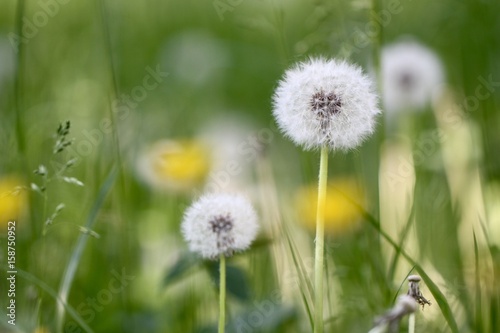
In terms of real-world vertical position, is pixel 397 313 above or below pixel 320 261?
below

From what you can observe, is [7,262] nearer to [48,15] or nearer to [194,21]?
[48,15]

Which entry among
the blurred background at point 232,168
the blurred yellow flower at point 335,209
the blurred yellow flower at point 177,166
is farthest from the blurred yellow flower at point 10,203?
the blurred yellow flower at point 335,209

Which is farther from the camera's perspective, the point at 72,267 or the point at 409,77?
the point at 409,77

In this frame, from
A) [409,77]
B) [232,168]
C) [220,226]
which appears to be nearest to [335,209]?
[232,168]

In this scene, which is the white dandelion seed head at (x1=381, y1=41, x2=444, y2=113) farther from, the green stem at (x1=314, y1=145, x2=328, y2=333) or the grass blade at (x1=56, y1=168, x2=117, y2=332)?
the green stem at (x1=314, y1=145, x2=328, y2=333)

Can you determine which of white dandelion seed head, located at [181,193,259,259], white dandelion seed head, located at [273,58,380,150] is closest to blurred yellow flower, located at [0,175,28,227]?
white dandelion seed head, located at [181,193,259,259]

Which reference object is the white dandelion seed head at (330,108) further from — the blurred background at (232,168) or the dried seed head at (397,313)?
the dried seed head at (397,313)

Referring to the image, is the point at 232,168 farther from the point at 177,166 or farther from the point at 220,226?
the point at 220,226
